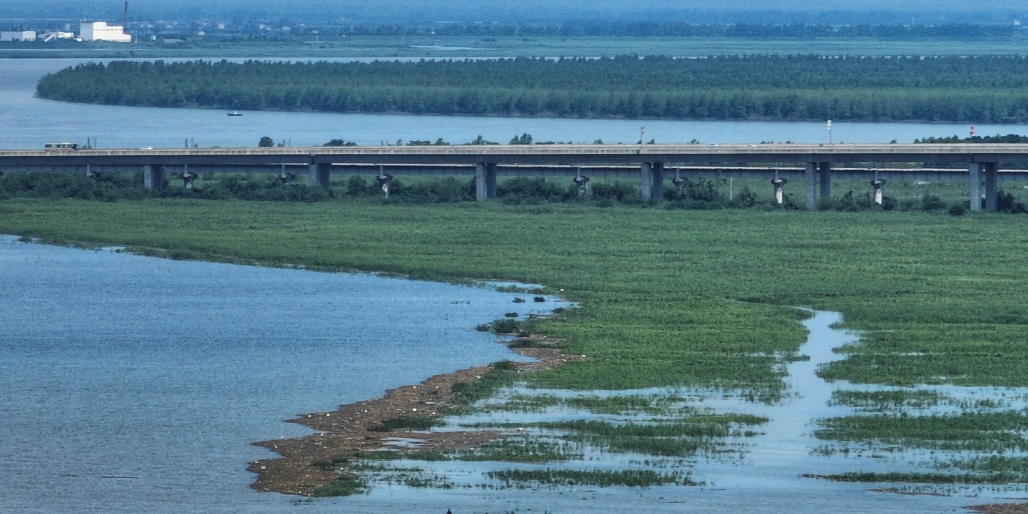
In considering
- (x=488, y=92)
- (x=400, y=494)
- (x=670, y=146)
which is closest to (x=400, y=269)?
(x=670, y=146)

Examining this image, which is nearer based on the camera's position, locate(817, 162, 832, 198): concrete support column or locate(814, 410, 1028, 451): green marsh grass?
locate(814, 410, 1028, 451): green marsh grass

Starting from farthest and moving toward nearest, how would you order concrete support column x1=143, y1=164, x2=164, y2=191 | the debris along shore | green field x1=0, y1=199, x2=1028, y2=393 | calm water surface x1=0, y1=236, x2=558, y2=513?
concrete support column x1=143, y1=164, x2=164, y2=191, green field x1=0, y1=199, x2=1028, y2=393, calm water surface x1=0, y1=236, x2=558, y2=513, the debris along shore

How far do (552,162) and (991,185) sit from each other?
824 inches

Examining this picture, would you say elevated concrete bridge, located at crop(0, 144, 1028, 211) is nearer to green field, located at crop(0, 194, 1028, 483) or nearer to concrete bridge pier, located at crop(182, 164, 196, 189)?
concrete bridge pier, located at crop(182, 164, 196, 189)

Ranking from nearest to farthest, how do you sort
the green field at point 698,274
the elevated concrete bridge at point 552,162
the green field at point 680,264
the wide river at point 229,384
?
the wide river at point 229,384
the green field at point 698,274
the green field at point 680,264
the elevated concrete bridge at point 552,162

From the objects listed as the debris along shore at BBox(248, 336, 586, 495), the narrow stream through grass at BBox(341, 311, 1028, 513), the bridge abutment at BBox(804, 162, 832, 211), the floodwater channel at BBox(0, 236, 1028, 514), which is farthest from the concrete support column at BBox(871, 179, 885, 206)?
the debris along shore at BBox(248, 336, 586, 495)

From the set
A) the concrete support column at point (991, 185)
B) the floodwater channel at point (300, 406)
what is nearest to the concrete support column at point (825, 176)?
the concrete support column at point (991, 185)

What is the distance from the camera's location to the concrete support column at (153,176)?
9494 centimetres

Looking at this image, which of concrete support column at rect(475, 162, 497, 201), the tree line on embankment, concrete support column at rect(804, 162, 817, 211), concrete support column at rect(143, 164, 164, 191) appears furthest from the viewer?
the tree line on embankment

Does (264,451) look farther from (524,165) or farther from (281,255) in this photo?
(524,165)

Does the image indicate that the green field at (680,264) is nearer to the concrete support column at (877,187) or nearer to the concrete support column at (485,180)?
the concrete support column at (485,180)

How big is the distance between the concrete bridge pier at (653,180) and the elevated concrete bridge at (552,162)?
0.05 metres

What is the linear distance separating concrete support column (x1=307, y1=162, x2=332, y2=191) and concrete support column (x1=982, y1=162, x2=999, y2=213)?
102 ft

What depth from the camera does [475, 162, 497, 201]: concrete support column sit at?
9188 cm
